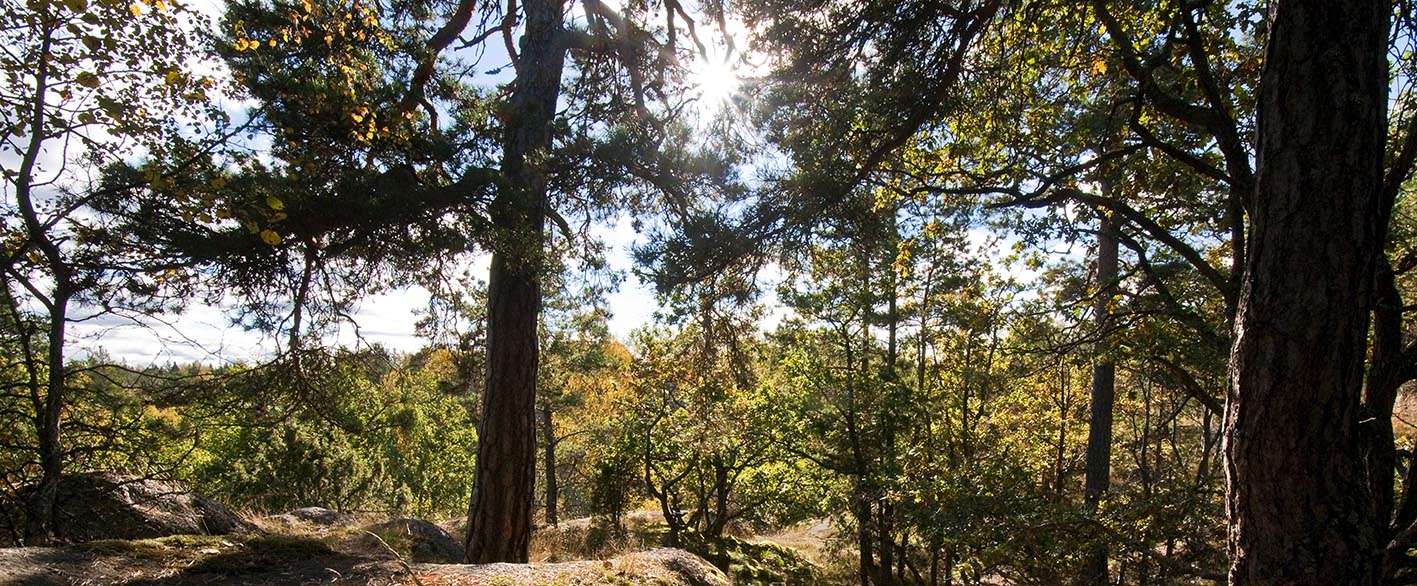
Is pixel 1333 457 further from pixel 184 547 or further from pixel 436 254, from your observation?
pixel 184 547

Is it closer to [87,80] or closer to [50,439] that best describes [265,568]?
[50,439]

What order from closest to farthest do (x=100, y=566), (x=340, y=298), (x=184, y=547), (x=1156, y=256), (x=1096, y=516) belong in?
(x=100, y=566)
(x=184, y=547)
(x=1096, y=516)
(x=340, y=298)
(x=1156, y=256)

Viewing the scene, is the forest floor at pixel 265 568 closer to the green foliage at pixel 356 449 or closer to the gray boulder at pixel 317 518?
the green foliage at pixel 356 449

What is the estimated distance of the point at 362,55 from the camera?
464 centimetres

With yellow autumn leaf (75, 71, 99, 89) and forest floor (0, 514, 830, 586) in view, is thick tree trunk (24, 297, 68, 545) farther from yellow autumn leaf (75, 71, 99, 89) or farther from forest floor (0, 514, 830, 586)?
yellow autumn leaf (75, 71, 99, 89)

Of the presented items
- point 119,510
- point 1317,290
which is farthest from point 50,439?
point 1317,290

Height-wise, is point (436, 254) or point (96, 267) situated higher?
point (436, 254)

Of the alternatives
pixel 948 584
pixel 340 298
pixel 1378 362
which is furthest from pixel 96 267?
pixel 948 584

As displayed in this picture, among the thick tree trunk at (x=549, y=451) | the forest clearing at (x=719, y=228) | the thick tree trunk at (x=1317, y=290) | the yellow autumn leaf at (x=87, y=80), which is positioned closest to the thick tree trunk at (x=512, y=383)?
the forest clearing at (x=719, y=228)

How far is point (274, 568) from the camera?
3.63m

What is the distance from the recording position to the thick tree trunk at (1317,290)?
191cm

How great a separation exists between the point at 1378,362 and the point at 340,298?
7.01 m

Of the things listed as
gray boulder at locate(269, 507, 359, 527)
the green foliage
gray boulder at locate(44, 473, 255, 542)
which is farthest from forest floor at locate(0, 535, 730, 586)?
gray boulder at locate(269, 507, 359, 527)

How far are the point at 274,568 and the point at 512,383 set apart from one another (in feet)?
7.49
